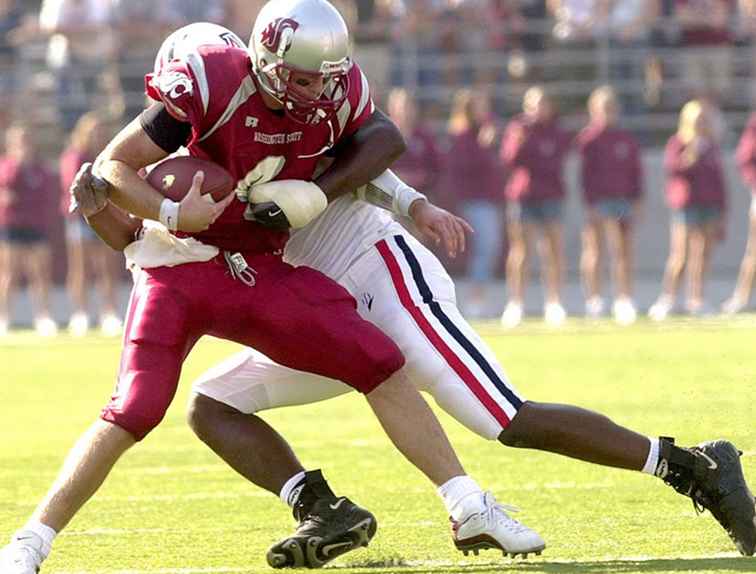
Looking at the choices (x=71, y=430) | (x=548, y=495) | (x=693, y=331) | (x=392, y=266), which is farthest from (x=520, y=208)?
(x=392, y=266)

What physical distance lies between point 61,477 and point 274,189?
0.89m

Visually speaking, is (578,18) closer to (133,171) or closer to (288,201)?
(288,201)

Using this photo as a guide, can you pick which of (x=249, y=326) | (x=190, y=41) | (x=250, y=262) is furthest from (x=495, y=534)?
(x=190, y=41)

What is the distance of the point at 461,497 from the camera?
171 inches

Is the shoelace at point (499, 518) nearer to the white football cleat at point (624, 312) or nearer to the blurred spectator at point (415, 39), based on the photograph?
the white football cleat at point (624, 312)

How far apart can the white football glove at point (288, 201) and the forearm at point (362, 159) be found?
6.0 inches

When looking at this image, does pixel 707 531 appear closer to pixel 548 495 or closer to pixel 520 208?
pixel 548 495

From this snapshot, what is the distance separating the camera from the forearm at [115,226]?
14.8 ft

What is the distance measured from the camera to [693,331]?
12.0 m

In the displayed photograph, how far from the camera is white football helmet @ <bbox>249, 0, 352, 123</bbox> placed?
4254 mm

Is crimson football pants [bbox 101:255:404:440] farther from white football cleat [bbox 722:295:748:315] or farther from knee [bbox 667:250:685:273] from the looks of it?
white football cleat [bbox 722:295:748:315]

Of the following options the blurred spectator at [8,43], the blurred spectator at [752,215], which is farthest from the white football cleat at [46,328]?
the blurred spectator at [752,215]

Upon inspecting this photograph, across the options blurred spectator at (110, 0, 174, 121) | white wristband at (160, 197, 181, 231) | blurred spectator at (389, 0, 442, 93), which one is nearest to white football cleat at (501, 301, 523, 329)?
blurred spectator at (389, 0, 442, 93)

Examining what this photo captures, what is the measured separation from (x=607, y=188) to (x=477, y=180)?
1.17 metres
